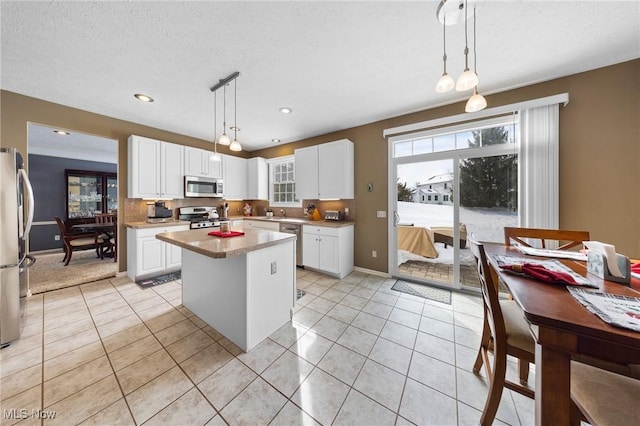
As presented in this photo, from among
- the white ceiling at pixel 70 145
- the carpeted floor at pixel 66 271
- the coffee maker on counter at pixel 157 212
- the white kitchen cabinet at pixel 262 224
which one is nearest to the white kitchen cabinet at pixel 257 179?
the white kitchen cabinet at pixel 262 224

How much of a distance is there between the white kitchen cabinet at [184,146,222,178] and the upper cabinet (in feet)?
5.77

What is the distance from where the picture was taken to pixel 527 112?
2.38 meters

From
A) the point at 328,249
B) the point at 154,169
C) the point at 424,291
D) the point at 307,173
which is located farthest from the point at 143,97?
the point at 424,291

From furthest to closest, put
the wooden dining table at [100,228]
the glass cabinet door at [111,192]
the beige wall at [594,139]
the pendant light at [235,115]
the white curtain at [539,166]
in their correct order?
1. the glass cabinet door at [111,192]
2. the wooden dining table at [100,228]
3. the pendant light at [235,115]
4. the white curtain at [539,166]
5. the beige wall at [594,139]

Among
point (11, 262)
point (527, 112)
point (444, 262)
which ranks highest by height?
point (527, 112)

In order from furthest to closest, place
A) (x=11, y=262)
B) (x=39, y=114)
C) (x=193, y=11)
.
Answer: (x=39, y=114)
(x=11, y=262)
(x=193, y=11)

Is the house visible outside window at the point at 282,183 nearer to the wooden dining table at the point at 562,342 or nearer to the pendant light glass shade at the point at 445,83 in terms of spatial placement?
the pendant light glass shade at the point at 445,83

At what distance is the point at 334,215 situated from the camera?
152 inches

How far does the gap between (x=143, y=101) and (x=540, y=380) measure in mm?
4426

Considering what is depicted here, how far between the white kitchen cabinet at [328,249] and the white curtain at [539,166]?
2.27 metres

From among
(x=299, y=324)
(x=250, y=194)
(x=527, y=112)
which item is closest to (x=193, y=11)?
(x=299, y=324)

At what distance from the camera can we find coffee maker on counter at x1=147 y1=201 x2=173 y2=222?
148 inches

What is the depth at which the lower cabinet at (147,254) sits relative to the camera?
10.6ft

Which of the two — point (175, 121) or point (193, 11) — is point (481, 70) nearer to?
point (193, 11)
